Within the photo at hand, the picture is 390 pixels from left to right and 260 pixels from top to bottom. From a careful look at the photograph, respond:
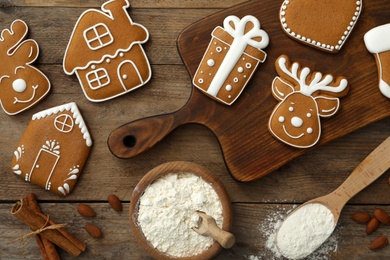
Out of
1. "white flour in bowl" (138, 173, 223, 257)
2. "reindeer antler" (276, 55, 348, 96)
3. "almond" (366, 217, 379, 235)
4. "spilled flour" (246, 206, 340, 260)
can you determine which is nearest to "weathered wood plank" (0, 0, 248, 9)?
"reindeer antler" (276, 55, 348, 96)

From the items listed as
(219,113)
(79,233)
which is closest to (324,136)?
(219,113)

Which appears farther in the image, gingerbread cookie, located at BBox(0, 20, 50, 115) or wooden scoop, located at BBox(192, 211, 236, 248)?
gingerbread cookie, located at BBox(0, 20, 50, 115)

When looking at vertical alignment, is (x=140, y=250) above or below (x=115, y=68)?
below

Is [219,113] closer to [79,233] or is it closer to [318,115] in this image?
[318,115]

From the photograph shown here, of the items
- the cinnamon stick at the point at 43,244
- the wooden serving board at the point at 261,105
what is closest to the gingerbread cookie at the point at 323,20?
the wooden serving board at the point at 261,105

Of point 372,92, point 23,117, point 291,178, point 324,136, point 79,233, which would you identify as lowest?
point 79,233

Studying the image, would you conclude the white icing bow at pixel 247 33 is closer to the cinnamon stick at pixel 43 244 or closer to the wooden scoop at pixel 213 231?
the wooden scoop at pixel 213 231

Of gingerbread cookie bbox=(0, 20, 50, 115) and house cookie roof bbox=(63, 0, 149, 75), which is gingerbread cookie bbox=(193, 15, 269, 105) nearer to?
house cookie roof bbox=(63, 0, 149, 75)
